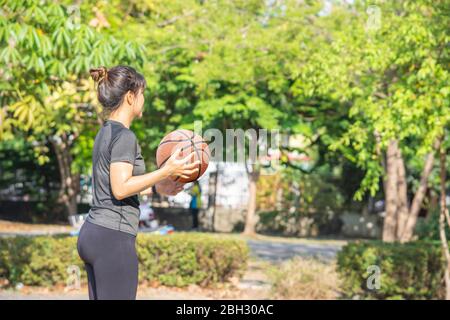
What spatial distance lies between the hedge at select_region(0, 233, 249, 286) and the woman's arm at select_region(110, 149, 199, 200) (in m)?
7.67

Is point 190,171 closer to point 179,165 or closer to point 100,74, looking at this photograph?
point 179,165

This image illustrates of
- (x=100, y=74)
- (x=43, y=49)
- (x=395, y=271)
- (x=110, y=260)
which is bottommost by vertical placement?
(x=395, y=271)

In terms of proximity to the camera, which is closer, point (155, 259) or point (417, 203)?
point (155, 259)

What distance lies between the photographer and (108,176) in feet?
14.0

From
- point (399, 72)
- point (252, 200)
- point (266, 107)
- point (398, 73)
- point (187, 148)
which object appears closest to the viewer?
point (187, 148)

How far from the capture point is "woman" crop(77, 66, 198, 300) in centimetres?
417

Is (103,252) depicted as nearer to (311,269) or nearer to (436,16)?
(436,16)

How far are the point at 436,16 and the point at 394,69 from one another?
5.15 feet

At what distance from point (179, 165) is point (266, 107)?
1540 cm

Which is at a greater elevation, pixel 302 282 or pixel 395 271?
pixel 395 271

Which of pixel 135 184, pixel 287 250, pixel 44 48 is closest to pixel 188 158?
pixel 135 184

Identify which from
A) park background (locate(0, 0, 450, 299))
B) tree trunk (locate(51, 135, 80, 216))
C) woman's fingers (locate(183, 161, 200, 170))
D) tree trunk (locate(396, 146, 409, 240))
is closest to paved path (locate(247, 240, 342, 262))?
park background (locate(0, 0, 450, 299))

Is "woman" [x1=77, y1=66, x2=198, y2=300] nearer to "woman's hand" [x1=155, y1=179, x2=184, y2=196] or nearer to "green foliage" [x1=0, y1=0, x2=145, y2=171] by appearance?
"woman's hand" [x1=155, y1=179, x2=184, y2=196]
